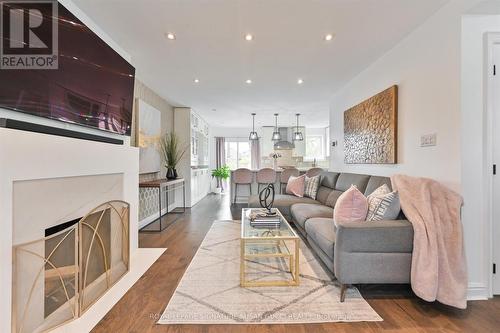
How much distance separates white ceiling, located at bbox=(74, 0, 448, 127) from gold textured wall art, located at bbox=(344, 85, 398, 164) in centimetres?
59

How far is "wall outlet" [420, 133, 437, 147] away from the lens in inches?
91.1

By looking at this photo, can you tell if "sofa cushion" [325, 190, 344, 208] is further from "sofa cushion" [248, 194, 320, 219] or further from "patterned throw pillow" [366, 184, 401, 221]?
"patterned throw pillow" [366, 184, 401, 221]

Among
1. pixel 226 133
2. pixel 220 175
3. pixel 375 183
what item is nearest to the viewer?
pixel 375 183

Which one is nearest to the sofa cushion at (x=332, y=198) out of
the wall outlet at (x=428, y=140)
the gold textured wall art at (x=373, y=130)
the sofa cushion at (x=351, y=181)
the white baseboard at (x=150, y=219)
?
the sofa cushion at (x=351, y=181)

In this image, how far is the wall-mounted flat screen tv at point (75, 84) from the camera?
1.51m

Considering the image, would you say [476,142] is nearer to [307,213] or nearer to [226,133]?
[307,213]

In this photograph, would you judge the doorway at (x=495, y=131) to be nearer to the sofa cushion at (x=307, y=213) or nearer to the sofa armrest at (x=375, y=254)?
the sofa armrest at (x=375, y=254)

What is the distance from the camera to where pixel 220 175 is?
349 inches

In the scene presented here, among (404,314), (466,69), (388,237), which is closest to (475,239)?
(388,237)

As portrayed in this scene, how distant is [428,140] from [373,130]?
41.5 inches

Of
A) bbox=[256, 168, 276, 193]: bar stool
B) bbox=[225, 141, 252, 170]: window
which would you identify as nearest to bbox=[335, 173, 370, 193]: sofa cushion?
bbox=[256, 168, 276, 193]: bar stool

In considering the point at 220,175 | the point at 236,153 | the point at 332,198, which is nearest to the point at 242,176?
the point at 332,198

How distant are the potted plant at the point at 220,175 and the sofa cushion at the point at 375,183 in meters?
6.34

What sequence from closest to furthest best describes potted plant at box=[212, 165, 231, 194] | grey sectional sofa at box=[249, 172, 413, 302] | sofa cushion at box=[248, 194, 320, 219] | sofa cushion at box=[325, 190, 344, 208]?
1. grey sectional sofa at box=[249, 172, 413, 302]
2. sofa cushion at box=[325, 190, 344, 208]
3. sofa cushion at box=[248, 194, 320, 219]
4. potted plant at box=[212, 165, 231, 194]
